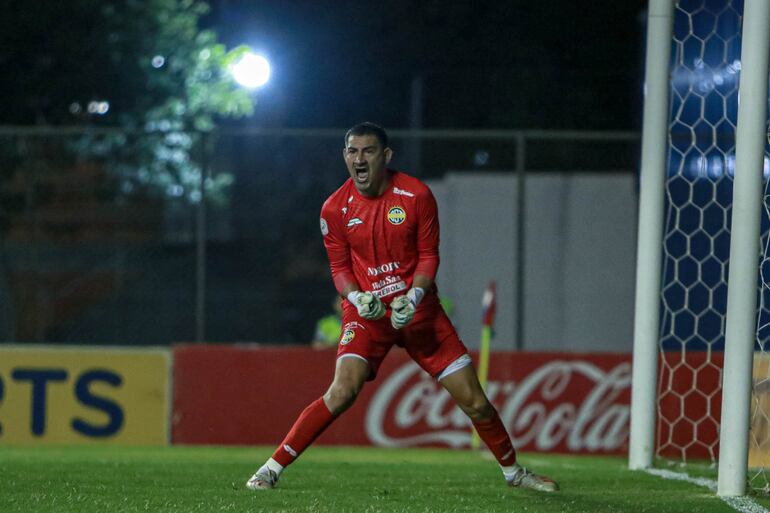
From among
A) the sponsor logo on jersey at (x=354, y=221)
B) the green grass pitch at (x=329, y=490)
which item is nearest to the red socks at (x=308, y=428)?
the green grass pitch at (x=329, y=490)

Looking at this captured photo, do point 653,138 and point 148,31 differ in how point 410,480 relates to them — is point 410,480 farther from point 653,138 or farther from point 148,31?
point 148,31

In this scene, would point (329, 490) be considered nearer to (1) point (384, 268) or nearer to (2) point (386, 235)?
(1) point (384, 268)

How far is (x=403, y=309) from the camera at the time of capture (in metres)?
7.03

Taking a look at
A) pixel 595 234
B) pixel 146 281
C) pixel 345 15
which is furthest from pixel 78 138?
pixel 345 15

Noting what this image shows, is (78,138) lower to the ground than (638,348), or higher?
higher

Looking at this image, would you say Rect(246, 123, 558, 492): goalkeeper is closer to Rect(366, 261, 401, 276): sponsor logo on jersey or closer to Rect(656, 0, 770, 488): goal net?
Rect(366, 261, 401, 276): sponsor logo on jersey

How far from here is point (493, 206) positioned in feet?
56.1

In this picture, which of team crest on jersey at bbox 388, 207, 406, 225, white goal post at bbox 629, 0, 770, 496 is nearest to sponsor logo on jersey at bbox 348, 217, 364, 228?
team crest on jersey at bbox 388, 207, 406, 225

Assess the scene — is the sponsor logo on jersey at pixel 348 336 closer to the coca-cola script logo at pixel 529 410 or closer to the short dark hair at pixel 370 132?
the short dark hair at pixel 370 132

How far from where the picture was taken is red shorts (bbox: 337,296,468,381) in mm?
7355

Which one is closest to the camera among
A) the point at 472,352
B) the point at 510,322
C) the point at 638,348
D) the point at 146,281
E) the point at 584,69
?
the point at 638,348

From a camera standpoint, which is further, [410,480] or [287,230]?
[287,230]

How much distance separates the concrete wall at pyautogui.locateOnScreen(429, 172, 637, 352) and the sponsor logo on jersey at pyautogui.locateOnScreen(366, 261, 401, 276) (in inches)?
380

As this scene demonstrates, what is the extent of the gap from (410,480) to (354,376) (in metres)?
1.19
